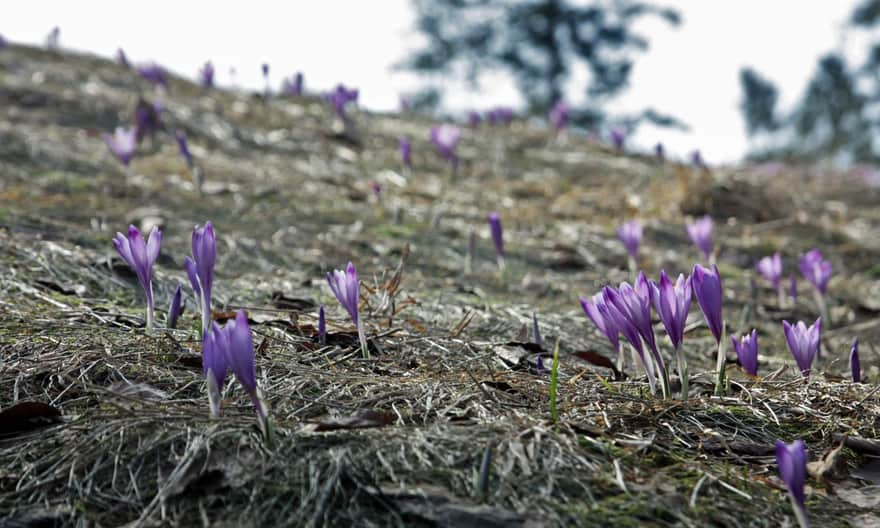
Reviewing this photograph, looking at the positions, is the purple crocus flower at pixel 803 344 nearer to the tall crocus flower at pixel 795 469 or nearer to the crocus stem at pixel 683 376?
the crocus stem at pixel 683 376

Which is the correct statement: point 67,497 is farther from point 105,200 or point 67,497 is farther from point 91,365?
point 105,200

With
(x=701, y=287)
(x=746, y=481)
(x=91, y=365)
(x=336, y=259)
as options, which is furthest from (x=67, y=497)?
(x=336, y=259)

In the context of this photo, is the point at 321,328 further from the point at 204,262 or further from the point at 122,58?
the point at 122,58

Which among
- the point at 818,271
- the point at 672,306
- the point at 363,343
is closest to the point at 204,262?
the point at 363,343

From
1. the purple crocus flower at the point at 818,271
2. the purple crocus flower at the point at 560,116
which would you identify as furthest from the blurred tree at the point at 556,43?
the purple crocus flower at the point at 818,271

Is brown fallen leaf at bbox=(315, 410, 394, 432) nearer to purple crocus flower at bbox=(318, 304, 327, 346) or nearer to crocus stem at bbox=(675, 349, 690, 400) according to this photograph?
purple crocus flower at bbox=(318, 304, 327, 346)
